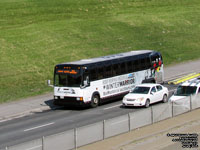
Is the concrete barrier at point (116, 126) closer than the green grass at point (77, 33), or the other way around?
the concrete barrier at point (116, 126)

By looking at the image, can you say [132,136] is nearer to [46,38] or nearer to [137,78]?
[137,78]

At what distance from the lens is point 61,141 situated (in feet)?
61.2

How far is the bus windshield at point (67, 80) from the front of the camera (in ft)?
99.3

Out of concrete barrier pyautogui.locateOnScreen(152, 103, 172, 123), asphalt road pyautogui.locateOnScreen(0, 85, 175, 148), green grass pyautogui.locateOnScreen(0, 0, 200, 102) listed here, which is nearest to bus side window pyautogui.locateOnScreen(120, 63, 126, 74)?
asphalt road pyautogui.locateOnScreen(0, 85, 175, 148)

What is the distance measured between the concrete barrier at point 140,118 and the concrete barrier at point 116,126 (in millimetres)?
440

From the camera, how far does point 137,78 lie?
3478 cm

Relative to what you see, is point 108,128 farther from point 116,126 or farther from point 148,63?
point 148,63

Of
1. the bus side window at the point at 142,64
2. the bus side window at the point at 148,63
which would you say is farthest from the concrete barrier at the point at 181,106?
the bus side window at the point at 148,63

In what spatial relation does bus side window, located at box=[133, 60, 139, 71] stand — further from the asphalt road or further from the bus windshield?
the bus windshield

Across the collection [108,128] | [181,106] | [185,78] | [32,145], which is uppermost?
[32,145]

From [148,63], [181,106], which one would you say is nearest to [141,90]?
[181,106]

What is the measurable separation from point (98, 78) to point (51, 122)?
5.59m

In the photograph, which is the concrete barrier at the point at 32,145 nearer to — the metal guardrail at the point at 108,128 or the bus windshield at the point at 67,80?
the metal guardrail at the point at 108,128

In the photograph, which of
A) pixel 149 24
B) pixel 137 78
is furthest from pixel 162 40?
pixel 137 78
